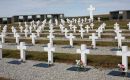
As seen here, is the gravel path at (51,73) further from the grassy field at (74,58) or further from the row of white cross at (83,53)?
the grassy field at (74,58)

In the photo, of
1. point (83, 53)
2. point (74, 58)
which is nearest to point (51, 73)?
point (83, 53)

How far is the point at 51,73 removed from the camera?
12.3 meters

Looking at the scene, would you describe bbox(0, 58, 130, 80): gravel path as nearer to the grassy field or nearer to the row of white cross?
the row of white cross

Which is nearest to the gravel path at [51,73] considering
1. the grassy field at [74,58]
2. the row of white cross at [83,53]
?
the row of white cross at [83,53]

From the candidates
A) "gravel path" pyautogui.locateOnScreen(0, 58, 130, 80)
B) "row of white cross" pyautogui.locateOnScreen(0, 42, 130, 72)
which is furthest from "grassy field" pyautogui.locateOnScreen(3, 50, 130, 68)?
"gravel path" pyautogui.locateOnScreen(0, 58, 130, 80)

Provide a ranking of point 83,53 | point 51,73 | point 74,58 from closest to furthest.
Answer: point 51,73, point 83,53, point 74,58

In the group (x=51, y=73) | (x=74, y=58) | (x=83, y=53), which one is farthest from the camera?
(x=74, y=58)

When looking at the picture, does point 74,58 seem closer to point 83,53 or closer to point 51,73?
point 83,53

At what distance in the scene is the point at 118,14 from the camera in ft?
156

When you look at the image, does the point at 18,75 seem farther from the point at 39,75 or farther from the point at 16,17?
the point at 16,17

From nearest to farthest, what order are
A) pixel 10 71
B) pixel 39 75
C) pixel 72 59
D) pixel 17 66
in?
pixel 39 75 → pixel 10 71 → pixel 17 66 → pixel 72 59

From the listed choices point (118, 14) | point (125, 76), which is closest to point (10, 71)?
point (125, 76)

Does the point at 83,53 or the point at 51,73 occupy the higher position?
the point at 83,53

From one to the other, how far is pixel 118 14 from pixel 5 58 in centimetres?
3367
